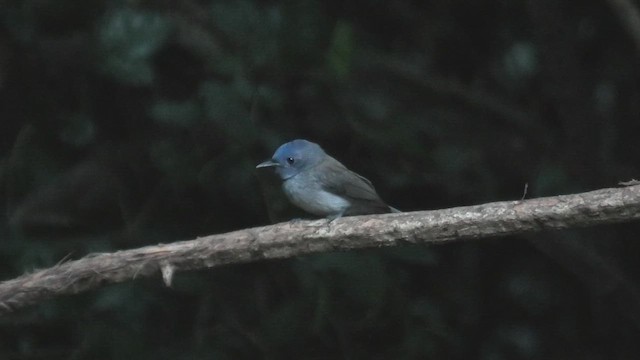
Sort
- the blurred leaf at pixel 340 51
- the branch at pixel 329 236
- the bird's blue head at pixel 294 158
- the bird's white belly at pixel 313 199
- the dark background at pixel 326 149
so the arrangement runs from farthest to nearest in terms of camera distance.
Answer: the bird's white belly at pixel 313 199 → the bird's blue head at pixel 294 158 → the dark background at pixel 326 149 → the blurred leaf at pixel 340 51 → the branch at pixel 329 236

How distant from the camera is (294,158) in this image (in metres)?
6.22

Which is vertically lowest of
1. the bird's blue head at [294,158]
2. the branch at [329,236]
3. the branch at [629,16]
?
the bird's blue head at [294,158]

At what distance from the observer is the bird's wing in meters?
6.22

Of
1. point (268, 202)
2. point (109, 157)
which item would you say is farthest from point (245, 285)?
point (109, 157)

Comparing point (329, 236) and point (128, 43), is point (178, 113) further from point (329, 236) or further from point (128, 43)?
point (329, 236)

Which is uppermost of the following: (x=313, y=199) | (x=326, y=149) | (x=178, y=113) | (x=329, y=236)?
(x=178, y=113)

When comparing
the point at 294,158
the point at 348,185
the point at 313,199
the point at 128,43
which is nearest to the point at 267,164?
the point at 294,158

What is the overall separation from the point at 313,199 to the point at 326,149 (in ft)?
1.32

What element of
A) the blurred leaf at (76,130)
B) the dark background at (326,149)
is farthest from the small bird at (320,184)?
the blurred leaf at (76,130)

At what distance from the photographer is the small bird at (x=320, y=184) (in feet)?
20.4

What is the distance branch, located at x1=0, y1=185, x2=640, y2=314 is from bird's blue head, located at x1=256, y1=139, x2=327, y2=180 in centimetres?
129

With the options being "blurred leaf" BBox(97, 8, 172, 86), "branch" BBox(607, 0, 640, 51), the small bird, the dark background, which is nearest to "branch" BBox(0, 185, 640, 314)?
the dark background

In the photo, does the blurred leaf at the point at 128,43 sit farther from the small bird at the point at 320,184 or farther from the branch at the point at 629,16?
the branch at the point at 629,16

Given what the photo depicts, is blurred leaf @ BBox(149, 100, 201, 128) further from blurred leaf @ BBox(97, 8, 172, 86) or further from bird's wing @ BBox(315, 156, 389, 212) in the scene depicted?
bird's wing @ BBox(315, 156, 389, 212)
